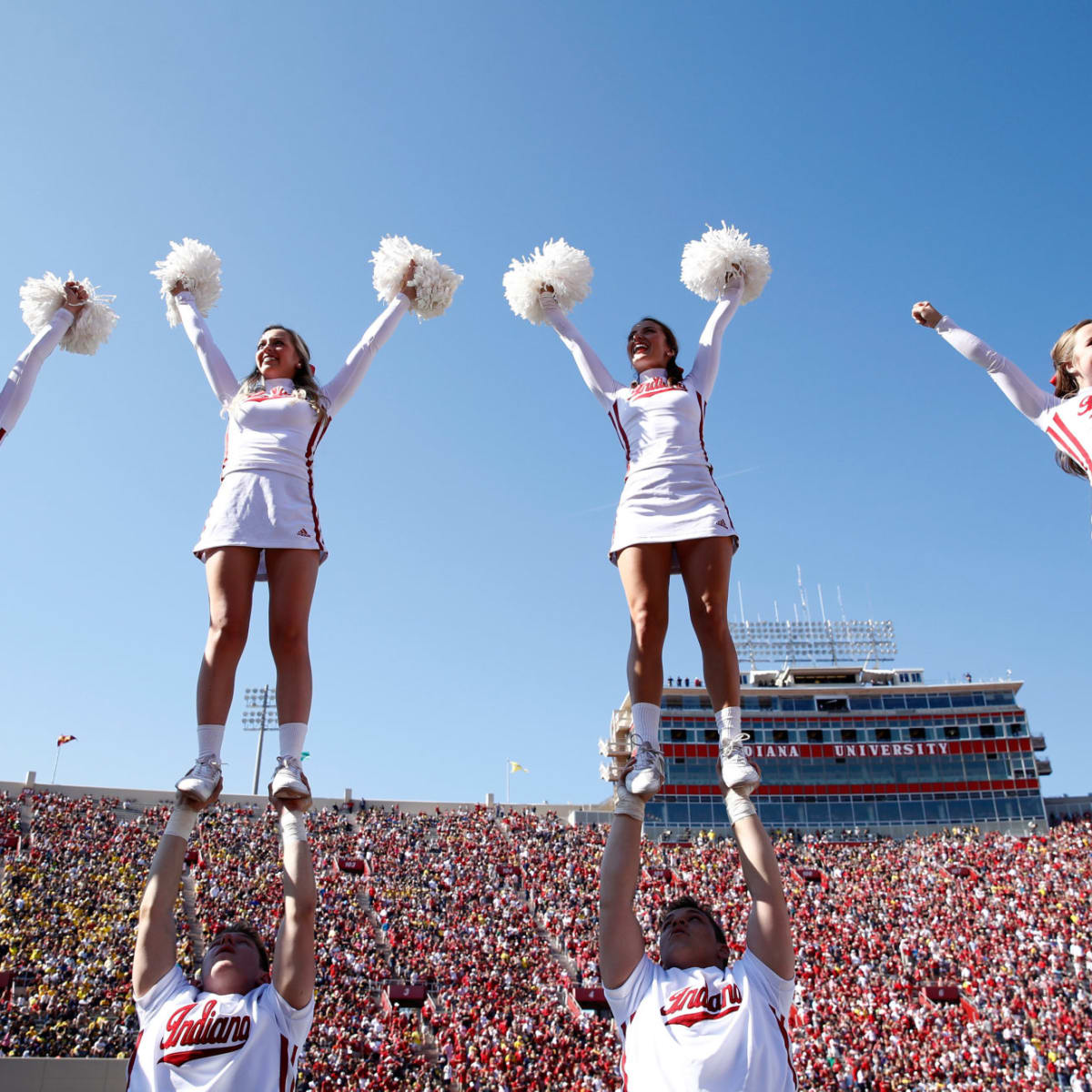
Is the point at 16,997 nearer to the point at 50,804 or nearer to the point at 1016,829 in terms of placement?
the point at 50,804

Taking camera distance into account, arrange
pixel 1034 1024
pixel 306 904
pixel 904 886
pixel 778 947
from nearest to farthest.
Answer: pixel 778 947 < pixel 306 904 < pixel 1034 1024 < pixel 904 886

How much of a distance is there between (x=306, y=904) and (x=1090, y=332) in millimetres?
4307

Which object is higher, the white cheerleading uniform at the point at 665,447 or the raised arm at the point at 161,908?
the white cheerleading uniform at the point at 665,447

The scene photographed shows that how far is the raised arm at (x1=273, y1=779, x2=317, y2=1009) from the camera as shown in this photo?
3680 millimetres

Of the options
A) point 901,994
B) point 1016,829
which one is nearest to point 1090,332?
point 901,994

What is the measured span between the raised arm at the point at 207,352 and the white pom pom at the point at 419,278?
113 centimetres

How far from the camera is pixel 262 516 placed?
476 cm

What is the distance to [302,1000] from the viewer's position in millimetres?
3660

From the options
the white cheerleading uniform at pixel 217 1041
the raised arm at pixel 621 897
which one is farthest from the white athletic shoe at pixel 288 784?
the raised arm at pixel 621 897

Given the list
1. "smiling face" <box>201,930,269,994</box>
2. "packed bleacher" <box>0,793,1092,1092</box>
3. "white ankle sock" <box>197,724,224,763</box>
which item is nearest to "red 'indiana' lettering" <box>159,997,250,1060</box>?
"smiling face" <box>201,930,269,994</box>

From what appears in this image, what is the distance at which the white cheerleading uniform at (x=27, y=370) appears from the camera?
17.1ft

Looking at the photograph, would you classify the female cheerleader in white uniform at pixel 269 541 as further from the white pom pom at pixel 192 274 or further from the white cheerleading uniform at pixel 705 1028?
the white cheerleading uniform at pixel 705 1028

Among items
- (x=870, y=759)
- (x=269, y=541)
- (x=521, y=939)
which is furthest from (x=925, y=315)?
(x=870, y=759)

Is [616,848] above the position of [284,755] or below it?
below
